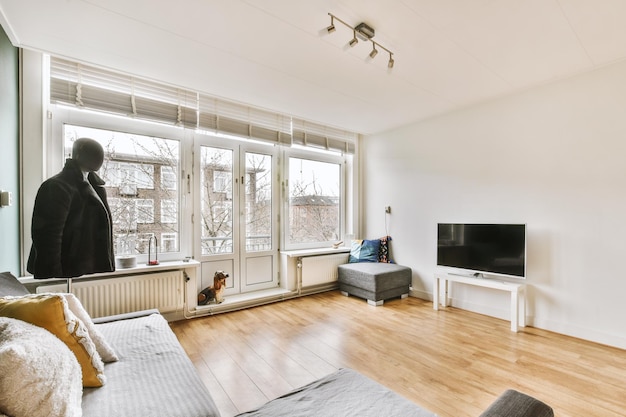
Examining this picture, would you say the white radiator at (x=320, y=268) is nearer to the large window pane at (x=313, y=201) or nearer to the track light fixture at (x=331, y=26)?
the large window pane at (x=313, y=201)

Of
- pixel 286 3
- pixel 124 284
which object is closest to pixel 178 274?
pixel 124 284

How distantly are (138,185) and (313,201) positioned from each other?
2506 mm

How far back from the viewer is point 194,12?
2.00 m

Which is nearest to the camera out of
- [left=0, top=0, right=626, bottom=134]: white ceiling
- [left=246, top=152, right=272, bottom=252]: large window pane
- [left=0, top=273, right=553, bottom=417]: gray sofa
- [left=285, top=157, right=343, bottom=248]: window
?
[left=0, top=273, right=553, bottom=417]: gray sofa

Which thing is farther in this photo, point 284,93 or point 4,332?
point 284,93

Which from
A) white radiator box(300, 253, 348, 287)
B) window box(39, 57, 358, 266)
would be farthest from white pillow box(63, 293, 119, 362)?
white radiator box(300, 253, 348, 287)

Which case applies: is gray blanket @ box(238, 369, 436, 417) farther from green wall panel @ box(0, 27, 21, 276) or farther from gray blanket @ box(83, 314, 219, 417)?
green wall panel @ box(0, 27, 21, 276)

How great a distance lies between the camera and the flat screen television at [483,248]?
316cm

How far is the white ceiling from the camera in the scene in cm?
196

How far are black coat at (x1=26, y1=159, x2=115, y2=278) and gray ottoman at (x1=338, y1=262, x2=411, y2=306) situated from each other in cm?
299

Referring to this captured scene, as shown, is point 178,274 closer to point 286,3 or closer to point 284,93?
point 284,93

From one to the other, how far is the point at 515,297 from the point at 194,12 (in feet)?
12.7

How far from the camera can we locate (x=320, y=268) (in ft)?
14.8

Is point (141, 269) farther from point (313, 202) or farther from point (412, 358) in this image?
point (412, 358)
